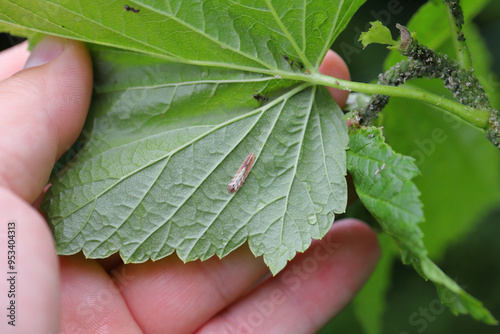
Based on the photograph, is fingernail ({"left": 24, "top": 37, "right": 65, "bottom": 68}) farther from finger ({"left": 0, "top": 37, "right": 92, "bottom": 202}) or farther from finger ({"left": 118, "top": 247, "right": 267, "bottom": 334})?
finger ({"left": 118, "top": 247, "right": 267, "bottom": 334})

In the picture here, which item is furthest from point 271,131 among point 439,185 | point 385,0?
A: point 385,0

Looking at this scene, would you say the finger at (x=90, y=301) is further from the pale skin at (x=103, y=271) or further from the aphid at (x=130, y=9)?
the aphid at (x=130, y=9)

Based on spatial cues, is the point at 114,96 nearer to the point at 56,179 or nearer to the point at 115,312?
the point at 56,179

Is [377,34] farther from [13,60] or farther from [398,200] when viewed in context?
[13,60]

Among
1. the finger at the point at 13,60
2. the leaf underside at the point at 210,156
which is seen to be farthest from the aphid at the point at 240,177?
the finger at the point at 13,60

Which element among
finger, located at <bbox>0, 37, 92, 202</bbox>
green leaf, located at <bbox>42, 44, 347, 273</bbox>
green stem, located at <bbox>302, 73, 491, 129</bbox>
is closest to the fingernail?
finger, located at <bbox>0, 37, 92, 202</bbox>

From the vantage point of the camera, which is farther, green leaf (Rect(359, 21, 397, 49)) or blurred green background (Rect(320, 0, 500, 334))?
blurred green background (Rect(320, 0, 500, 334))
